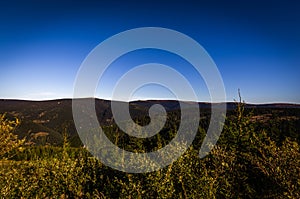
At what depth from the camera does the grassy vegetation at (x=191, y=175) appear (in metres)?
9.77

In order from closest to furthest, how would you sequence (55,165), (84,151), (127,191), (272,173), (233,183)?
1. (272,173)
2. (127,191)
3. (233,183)
4. (55,165)
5. (84,151)

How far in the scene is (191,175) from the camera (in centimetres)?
1066

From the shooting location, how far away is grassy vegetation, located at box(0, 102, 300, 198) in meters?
9.77

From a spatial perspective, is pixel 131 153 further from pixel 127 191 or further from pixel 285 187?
pixel 285 187

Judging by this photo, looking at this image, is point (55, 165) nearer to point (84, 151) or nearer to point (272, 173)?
point (84, 151)

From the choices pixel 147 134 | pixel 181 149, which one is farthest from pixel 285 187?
pixel 147 134

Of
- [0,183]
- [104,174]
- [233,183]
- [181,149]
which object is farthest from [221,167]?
[0,183]

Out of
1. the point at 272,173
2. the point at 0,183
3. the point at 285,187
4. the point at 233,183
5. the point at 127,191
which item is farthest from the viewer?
the point at 0,183

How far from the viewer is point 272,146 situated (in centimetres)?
1030

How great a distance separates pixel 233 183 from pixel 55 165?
803 centimetres

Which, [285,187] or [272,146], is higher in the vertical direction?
[272,146]

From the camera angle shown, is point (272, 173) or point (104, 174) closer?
point (272, 173)

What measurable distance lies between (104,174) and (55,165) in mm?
2998

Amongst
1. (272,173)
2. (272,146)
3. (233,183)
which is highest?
(272,146)
